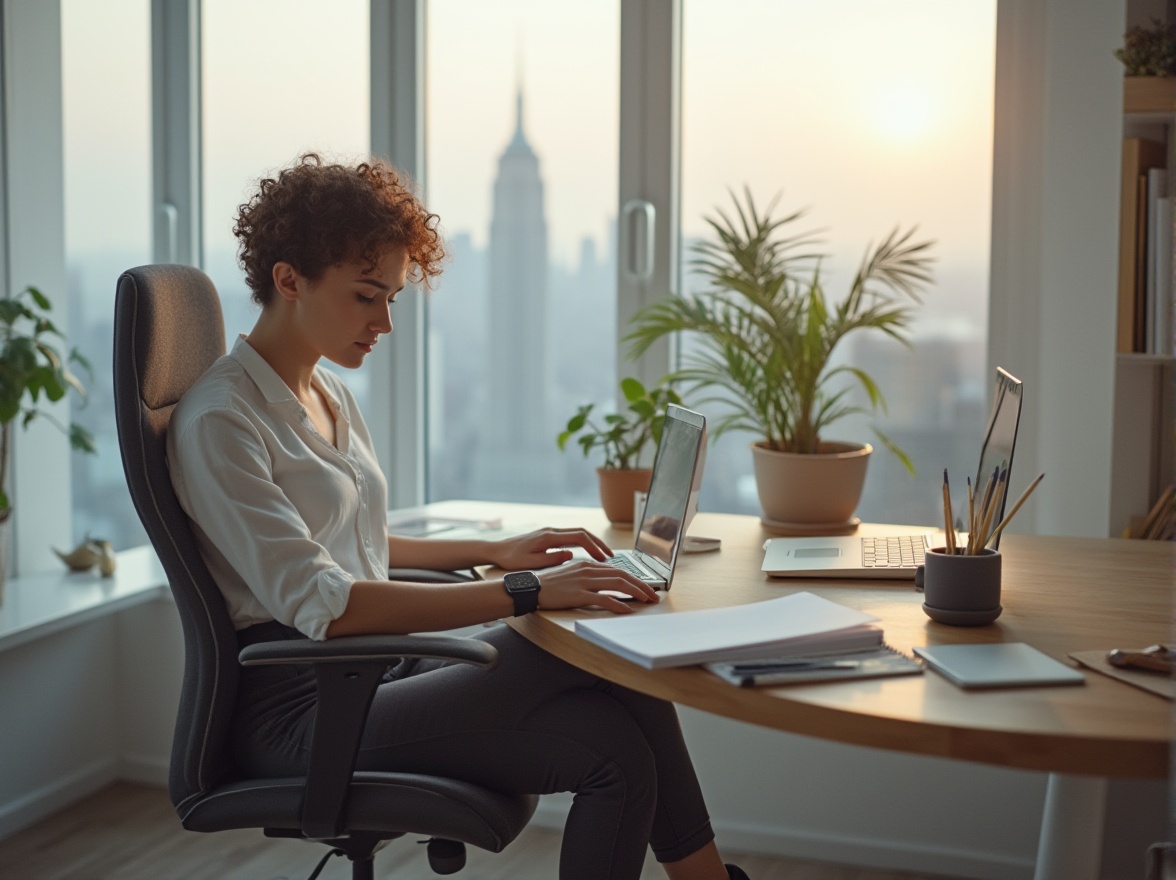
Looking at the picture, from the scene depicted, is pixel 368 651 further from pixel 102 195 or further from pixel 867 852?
pixel 102 195

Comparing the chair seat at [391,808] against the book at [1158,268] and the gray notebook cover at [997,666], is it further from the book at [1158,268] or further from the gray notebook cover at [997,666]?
the book at [1158,268]

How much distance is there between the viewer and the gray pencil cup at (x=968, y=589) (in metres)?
1.45

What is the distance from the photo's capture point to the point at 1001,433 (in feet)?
5.60

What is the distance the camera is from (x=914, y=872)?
2551 millimetres

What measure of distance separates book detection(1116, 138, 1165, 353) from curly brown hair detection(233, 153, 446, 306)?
131cm

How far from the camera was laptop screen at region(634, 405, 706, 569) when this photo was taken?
176 centimetres

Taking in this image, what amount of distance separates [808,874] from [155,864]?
54.4 inches

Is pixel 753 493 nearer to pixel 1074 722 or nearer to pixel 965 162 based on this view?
pixel 965 162

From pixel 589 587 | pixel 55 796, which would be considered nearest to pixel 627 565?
pixel 589 587

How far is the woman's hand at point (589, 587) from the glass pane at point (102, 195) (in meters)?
2.07

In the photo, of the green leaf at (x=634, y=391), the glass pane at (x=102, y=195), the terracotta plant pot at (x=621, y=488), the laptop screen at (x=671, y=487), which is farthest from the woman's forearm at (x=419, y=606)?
the glass pane at (x=102, y=195)

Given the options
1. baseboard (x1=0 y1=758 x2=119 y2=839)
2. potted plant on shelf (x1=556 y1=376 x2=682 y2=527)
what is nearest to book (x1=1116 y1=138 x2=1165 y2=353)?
potted plant on shelf (x1=556 y1=376 x2=682 y2=527)

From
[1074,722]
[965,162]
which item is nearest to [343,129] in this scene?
[965,162]

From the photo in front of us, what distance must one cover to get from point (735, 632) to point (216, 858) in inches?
68.2
